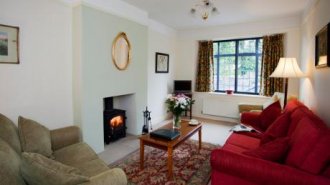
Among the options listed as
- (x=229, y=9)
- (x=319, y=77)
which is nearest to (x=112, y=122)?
(x=229, y=9)

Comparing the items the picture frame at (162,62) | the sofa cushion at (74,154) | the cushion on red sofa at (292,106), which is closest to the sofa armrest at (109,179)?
the sofa cushion at (74,154)

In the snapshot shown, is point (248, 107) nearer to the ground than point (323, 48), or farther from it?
nearer to the ground

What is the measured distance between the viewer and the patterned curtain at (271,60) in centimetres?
460

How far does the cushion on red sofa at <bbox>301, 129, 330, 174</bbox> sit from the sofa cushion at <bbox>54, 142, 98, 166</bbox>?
6.34 ft

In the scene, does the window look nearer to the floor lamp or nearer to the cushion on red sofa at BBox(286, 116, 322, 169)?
the floor lamp

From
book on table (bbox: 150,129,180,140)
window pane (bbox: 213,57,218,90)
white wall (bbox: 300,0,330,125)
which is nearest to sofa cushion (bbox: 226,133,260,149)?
book on table (bbox: 150,129,180,140)

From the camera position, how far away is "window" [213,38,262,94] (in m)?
5.12

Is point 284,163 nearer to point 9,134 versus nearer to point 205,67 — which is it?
point 9,134

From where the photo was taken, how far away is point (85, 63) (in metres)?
2.99

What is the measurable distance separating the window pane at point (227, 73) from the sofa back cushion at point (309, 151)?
3.94 meters

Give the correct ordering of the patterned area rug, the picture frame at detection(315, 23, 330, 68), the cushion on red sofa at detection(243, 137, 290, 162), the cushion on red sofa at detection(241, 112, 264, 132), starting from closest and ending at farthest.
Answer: the cushion on red sofa at detection(243, 137, 290, 162), the picture frame at detection(315, 23, 330, 68), the patterned area rug, the cushion on red sofa at detection(241, 112, 264, 132)

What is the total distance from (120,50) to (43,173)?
8.72ft

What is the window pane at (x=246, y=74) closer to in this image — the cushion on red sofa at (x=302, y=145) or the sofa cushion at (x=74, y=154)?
the cushion on red sofa at (x=302, y=145)

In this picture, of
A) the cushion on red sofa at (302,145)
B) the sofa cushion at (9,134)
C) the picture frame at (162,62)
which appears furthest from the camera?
the picture frame at (162,62)
